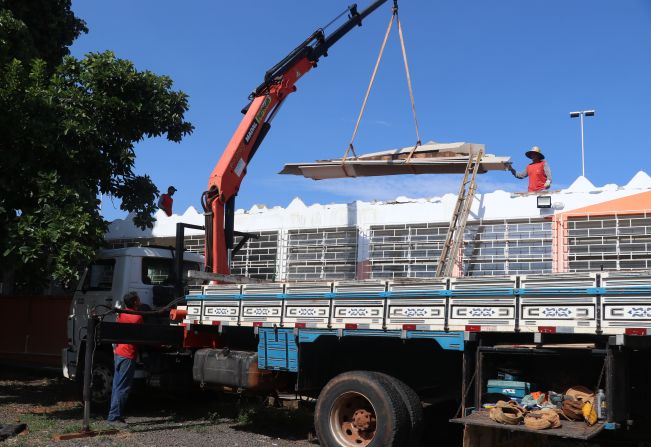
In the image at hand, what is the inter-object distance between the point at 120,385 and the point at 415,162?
18.8ft

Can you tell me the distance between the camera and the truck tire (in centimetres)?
636

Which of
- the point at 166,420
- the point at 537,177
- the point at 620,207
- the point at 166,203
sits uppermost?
the point at 537,177

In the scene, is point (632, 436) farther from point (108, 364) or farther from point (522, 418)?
point (108, 364)

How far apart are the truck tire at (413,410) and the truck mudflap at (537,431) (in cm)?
55

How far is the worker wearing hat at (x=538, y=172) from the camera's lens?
1140 centimetres

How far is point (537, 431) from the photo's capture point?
5469 mm

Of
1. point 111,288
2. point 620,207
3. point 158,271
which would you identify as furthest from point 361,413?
point 620,207

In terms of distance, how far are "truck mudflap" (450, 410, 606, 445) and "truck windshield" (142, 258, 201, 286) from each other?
5779 mm

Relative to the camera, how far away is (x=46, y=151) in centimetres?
1000

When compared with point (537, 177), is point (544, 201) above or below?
below

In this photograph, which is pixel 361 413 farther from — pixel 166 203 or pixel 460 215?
pixel 166 203

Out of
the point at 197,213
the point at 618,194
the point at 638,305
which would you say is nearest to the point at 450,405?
the point at 638,305

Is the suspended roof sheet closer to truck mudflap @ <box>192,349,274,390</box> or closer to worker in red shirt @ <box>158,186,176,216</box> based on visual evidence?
worker in red shirt @ <box>158,186,176,216</box>

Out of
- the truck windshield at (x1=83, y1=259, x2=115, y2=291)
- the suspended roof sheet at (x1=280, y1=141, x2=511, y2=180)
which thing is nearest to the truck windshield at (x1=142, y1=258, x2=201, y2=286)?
the truck windshield at (x1=83, y1=259, x2=115, y2=291)
